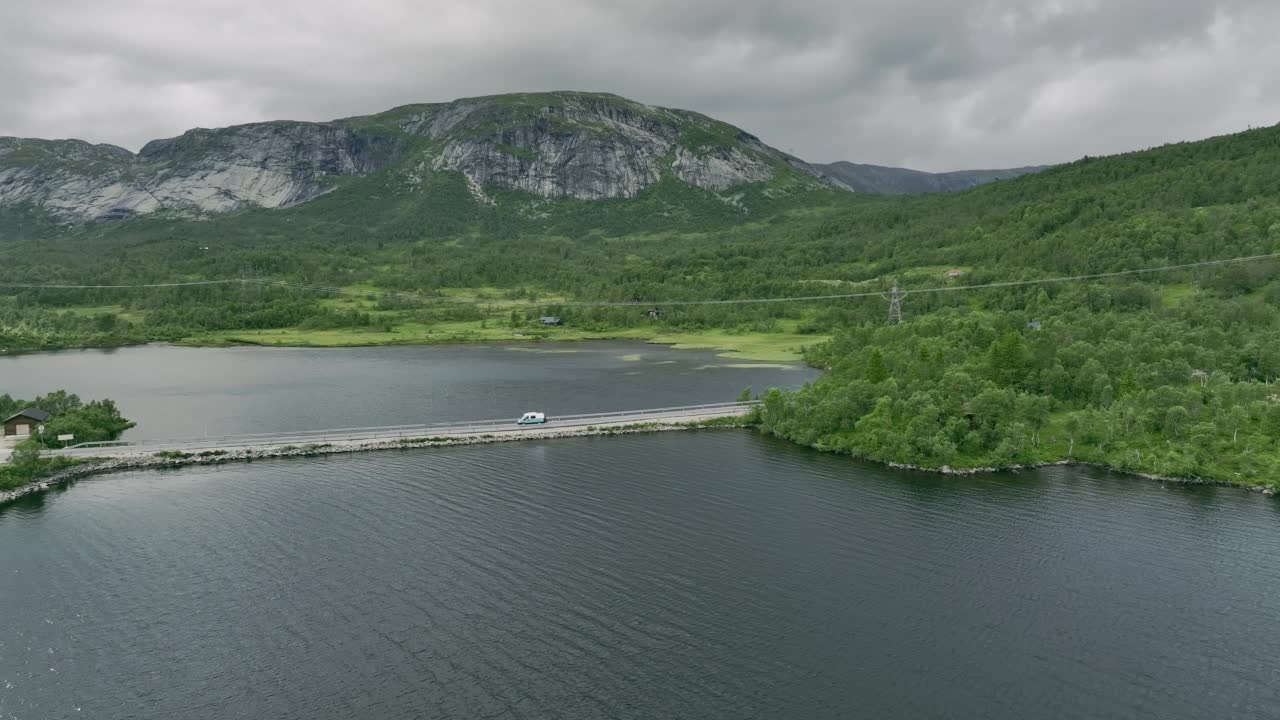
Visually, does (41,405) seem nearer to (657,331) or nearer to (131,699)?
(131,699)

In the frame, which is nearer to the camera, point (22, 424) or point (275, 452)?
point (275, 452)

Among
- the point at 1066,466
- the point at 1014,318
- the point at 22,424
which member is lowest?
the point at 1066,466

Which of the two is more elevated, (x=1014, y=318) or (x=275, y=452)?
(x=1014, y=318)

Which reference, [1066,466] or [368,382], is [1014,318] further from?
[368,382]

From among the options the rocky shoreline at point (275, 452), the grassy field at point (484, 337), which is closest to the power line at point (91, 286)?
the grassy field at point (484, 337)

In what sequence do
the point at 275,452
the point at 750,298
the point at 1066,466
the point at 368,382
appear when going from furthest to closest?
the point at 750,298 → the point at 368,382 → the point at 275,452 → the point at 1066,466

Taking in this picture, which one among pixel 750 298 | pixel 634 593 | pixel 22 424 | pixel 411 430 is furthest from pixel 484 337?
pixel 634 593
